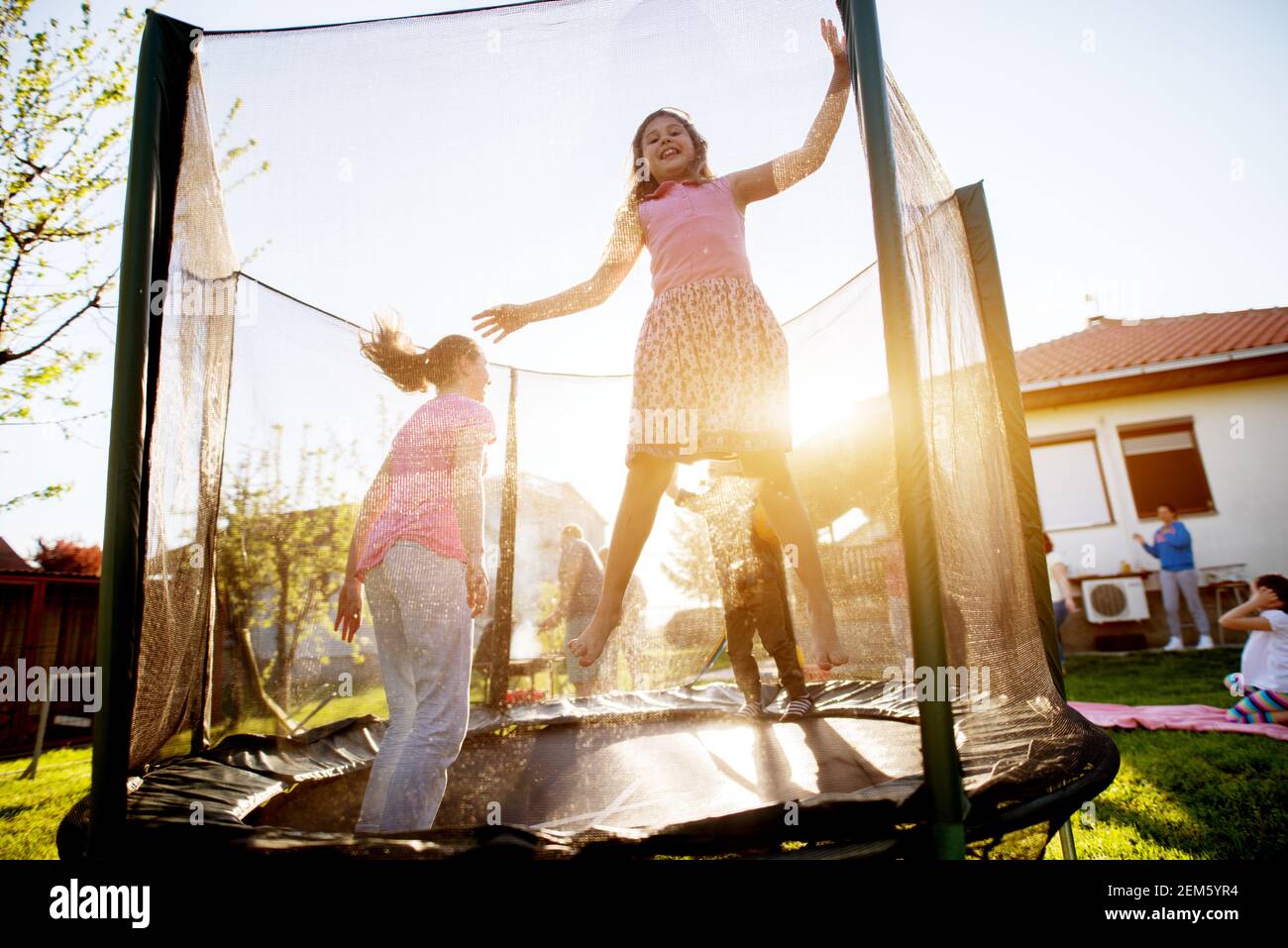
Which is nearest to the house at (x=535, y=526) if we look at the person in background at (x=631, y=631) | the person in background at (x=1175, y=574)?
the person in background at (x=631, y=631)

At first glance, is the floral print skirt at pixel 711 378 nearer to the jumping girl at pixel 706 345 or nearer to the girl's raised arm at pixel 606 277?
the jumping girl at pixel 706 345

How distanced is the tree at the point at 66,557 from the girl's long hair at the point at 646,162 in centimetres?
1227

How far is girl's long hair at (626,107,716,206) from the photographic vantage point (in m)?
1.54

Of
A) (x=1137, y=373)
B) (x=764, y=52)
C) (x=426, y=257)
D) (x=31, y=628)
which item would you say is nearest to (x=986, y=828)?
(x=764, y=52)

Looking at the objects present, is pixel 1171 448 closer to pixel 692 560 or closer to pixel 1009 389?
pixel 1009 389

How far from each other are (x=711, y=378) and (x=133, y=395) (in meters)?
1.14

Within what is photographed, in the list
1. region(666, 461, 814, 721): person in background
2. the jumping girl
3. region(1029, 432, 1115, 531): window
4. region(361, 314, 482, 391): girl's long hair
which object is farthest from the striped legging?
region(1029, 432, 1115, 531): window

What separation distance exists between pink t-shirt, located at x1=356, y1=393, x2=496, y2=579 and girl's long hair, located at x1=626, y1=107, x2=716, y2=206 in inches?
26.3

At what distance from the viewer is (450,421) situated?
163 cm

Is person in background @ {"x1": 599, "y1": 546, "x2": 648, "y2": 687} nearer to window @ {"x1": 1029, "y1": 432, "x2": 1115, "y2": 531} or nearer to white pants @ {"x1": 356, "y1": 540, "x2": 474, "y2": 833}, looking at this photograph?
white pants @ {"x1": 356, "y1": 540, "x2": 474, "y2": 833}

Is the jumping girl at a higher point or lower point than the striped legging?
higher

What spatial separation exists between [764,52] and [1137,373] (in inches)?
257

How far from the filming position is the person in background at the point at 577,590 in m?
3.11

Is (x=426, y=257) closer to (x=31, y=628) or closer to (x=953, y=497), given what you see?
(x=953, y=497)
